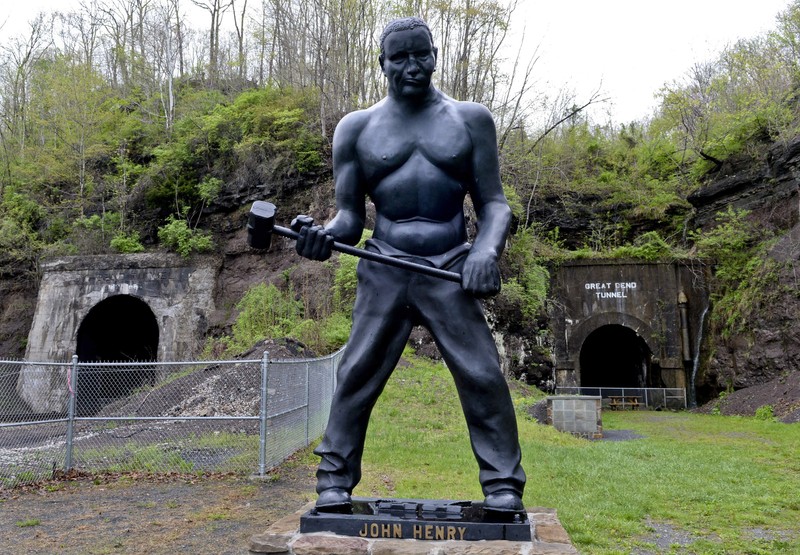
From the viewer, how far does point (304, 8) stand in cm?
2464

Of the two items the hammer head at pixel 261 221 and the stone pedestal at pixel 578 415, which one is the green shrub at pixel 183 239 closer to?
the stone pedestal at pixel 578 415

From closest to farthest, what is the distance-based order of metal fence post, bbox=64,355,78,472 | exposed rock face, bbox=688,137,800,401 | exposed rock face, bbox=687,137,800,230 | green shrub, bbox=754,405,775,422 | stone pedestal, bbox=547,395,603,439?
metal fence post, bbox=64,355,78,472 → stone pedestal, bbox=547,395,603,439 → green shrub, bbox=754,405,775,422 → exposed rock face, bbox=688,137,800,401 → exposed rock face, bbox=687,137,800,230

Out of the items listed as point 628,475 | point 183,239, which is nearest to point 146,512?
point 628,475

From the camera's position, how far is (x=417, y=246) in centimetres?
362

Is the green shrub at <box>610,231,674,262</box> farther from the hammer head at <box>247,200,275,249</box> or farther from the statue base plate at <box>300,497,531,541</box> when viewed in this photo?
the hammer head at <box>247,200,275,249</box>

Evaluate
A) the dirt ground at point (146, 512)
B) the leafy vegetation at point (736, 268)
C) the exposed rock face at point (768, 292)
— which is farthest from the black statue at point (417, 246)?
the leafy vegetation at point (736, 268)

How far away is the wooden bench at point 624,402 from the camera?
801 inches

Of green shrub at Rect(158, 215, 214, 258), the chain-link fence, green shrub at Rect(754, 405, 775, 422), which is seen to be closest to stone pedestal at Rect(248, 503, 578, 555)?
the chain-link fence

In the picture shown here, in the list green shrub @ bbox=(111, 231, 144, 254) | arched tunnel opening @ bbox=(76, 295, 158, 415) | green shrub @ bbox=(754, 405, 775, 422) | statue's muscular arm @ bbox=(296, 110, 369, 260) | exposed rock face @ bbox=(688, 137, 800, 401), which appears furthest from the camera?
green shrub @ bbox=(111, 231, 144, 254)

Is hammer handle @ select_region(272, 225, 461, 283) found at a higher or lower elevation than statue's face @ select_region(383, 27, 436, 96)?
lower

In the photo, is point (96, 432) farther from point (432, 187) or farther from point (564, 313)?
point (564, 313)

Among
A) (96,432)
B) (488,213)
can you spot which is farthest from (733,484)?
(96,432)

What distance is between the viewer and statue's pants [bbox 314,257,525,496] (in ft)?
11.3

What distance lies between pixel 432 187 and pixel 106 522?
518 cm
